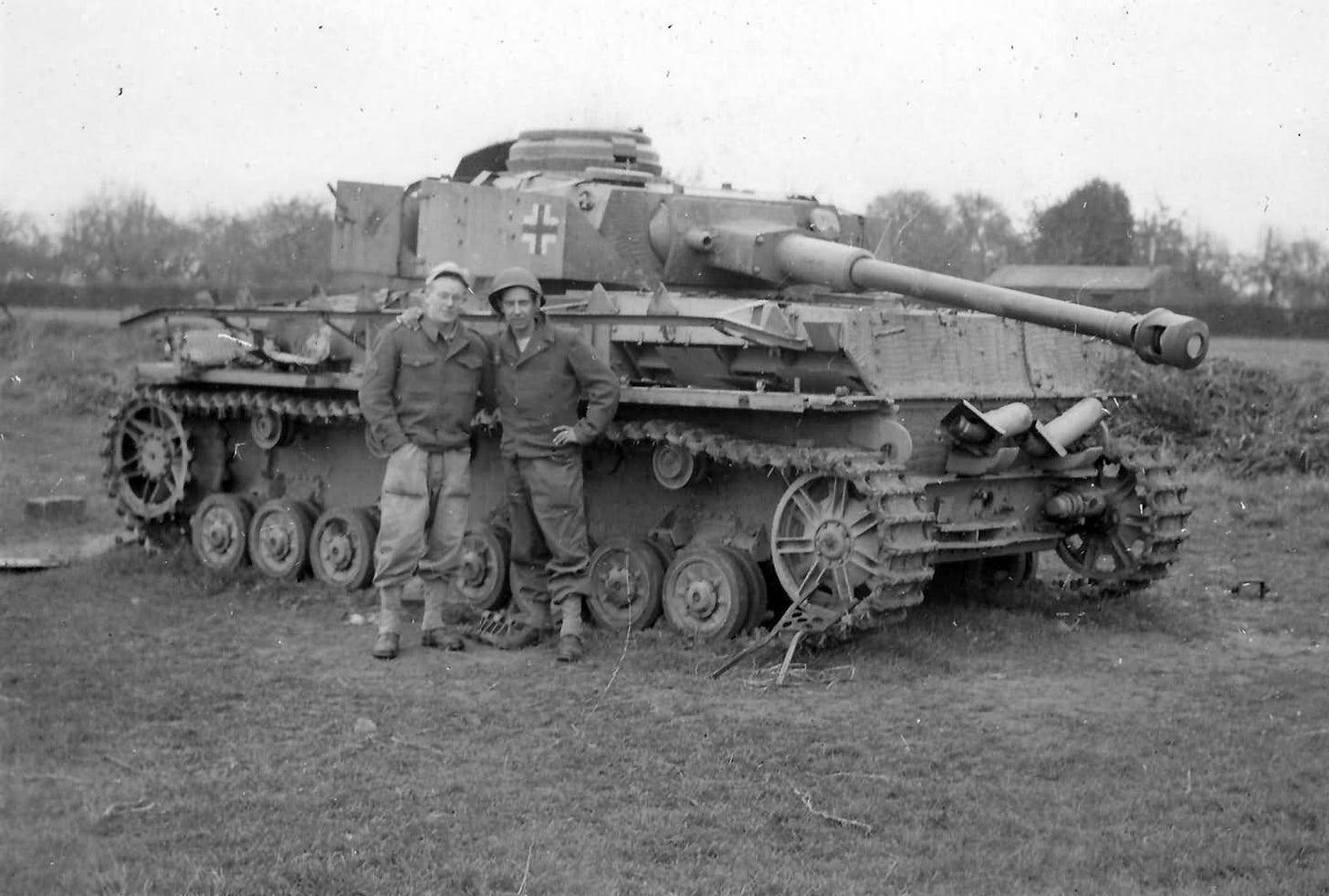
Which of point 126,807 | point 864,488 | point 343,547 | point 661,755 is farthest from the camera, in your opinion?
point 343,547

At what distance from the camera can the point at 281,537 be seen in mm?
12234

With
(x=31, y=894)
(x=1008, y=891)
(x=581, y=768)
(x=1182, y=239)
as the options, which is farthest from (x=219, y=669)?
(x=1182, y=239)

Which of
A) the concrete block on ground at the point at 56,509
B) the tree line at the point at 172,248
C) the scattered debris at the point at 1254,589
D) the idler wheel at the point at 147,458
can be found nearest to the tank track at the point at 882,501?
the scattered debris at the point at 1254,589

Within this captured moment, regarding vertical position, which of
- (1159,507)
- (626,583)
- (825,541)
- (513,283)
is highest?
(513,283)

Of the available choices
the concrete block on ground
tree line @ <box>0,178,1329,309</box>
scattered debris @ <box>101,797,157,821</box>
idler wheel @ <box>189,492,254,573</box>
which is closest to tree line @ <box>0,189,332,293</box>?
tree line @ <box>0,178,1329,309</box>

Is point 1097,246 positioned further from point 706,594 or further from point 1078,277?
point 706,594

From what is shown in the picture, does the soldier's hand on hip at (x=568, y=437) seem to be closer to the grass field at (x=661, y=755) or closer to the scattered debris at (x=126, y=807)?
the grass field at (x=661, y=755)

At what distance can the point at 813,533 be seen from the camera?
9.69 metres

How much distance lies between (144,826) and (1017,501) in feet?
20.6

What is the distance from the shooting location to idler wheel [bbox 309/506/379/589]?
1174 cm

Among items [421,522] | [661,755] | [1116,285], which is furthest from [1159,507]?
[1116,285]

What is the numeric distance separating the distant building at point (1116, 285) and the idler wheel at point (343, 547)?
12181mm

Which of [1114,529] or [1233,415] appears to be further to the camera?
[1233,415]

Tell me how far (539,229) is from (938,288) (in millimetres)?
2849
